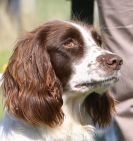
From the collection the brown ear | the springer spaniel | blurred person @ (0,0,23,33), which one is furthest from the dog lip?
blurred person @ (0,0,23,33)

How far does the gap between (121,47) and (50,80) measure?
609 millimetres

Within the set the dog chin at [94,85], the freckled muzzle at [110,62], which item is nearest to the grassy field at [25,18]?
the dog chin at [94,85]

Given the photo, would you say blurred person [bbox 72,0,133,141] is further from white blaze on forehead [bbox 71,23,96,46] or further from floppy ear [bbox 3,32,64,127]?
floppy ear [bbox 3,32,64,127]

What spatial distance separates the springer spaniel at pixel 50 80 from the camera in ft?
→ 16.3

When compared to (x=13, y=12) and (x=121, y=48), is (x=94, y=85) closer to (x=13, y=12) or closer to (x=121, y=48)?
(x=121, y=48)

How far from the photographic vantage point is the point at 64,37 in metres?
5.07

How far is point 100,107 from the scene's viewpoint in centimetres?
537

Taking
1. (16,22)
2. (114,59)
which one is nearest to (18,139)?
(114,59)

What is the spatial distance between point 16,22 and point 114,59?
795 cm

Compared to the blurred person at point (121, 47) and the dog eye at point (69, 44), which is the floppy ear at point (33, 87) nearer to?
the dog eye at point (69, 44)

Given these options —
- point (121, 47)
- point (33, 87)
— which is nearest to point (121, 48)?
point (121, 47)

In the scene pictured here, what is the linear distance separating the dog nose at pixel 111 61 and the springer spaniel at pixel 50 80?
0.03 feet

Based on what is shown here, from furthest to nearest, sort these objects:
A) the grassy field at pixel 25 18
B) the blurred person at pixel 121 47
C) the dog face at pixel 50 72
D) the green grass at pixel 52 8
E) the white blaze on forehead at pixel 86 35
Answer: the green grass at pixel 52 8, the grassy field at pixel 25 18, the blurred person at pixel 121 47, the white blaze on forehead at pixel 86 35, the dog face at pixel 50 72

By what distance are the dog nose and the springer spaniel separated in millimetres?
10
